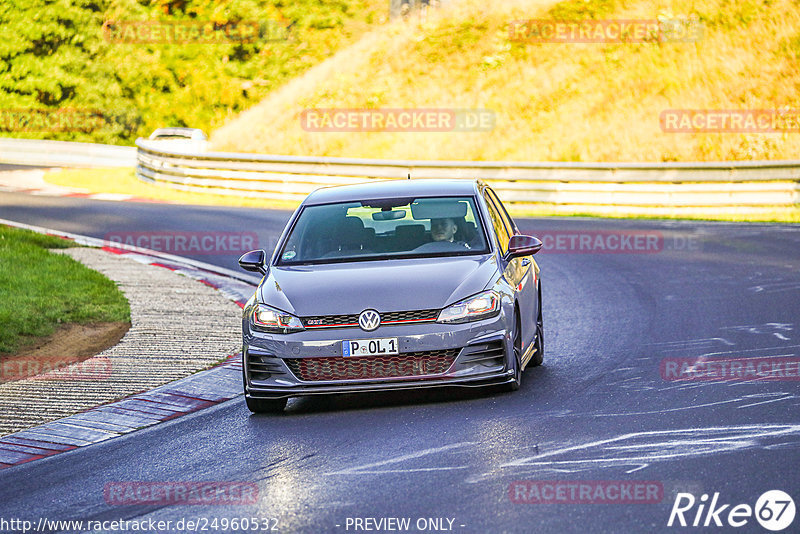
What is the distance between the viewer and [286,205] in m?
29.6

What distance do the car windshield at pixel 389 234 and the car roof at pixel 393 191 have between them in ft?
0.23

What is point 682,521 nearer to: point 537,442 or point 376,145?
point 537,442

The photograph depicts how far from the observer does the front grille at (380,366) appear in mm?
8555

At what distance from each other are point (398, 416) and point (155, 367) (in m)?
3.19

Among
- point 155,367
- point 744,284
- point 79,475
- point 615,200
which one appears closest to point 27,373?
point 155,367
